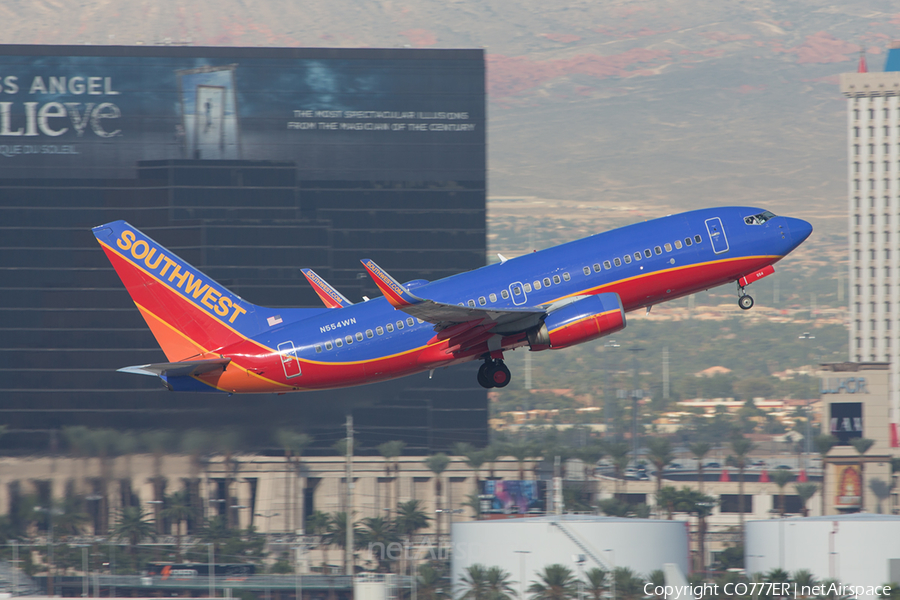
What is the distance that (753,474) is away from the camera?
143500 mm

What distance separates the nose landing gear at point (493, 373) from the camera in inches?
1815

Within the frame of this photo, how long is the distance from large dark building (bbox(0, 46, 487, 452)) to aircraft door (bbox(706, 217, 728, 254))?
7050 centimetres

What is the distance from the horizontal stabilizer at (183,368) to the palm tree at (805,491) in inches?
3757

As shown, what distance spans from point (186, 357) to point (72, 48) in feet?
341

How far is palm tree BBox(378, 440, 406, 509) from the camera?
112 metres

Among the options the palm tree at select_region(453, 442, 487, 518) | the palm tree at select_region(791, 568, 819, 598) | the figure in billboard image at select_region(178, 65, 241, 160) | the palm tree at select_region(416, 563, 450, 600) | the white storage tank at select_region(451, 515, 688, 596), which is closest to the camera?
the palm tree at select_region(791, 568, 819, 598)

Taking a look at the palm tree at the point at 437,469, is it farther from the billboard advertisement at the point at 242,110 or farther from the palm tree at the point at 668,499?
the billboard advertisement at the point at 242,110

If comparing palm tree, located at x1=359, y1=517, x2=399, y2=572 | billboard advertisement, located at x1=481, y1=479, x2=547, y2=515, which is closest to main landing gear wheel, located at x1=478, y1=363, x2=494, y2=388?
palm tree, located at x1=359, y1=517, x2=399, y2=572

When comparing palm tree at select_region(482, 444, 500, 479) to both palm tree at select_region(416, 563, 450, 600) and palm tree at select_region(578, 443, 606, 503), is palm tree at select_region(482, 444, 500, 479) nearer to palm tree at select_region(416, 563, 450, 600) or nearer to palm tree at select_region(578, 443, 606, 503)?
palm tree at select_region(578, 443, 606, 503)

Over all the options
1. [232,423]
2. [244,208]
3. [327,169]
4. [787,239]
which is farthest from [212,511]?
[787,239]

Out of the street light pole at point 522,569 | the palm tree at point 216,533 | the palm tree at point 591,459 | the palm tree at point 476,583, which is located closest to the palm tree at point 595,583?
the street light pole at point 522,569

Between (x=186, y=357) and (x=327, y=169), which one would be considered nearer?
(x=186, y=357)

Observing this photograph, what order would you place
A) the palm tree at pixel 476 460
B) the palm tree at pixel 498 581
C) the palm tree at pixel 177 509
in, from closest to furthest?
1. the palm tree at pixel 498 581
2. the palm tree at pixel 177 509
3. the palm tree at pixel 476 460

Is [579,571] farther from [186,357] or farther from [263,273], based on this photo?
[263,273]
